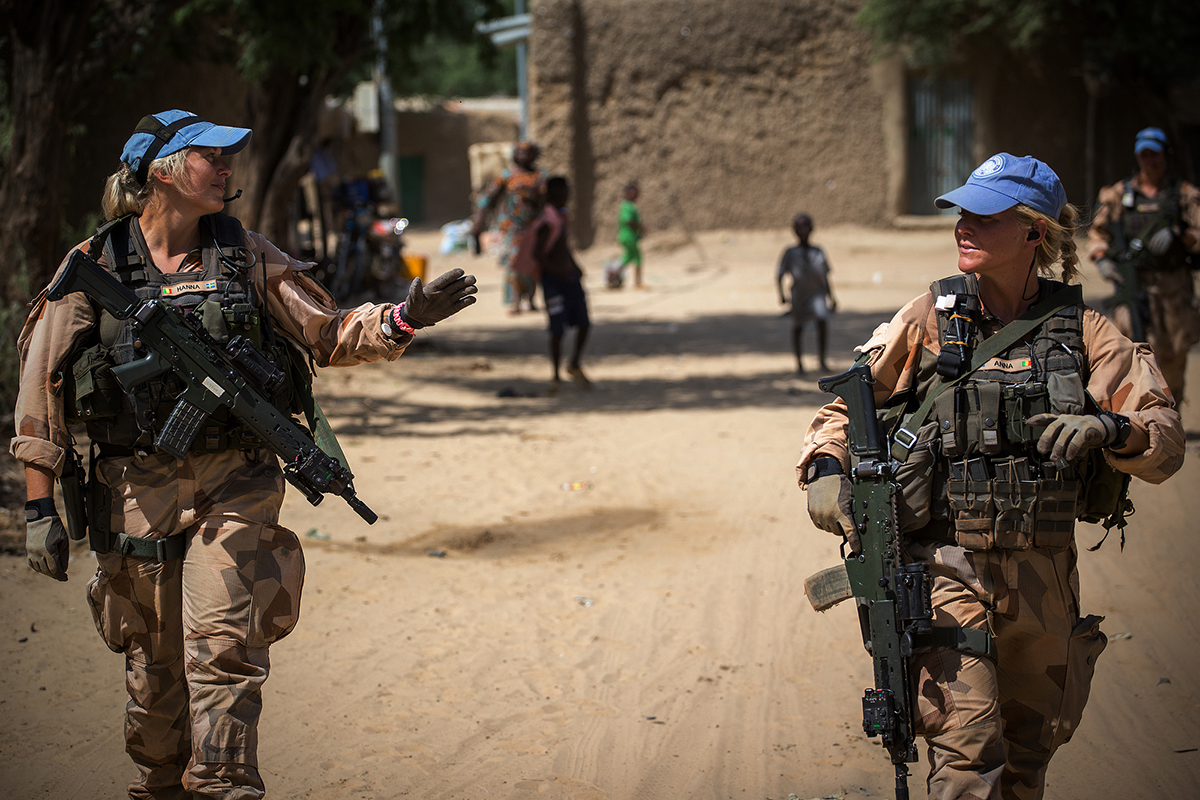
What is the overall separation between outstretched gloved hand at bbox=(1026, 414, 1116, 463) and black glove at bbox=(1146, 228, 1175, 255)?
5017mm

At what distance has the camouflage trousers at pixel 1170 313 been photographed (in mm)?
7027

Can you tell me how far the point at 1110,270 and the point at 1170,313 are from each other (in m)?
0.46

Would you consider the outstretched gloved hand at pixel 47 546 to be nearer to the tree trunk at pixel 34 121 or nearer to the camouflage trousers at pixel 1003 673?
the camouflage trousers at pixel 1003 673

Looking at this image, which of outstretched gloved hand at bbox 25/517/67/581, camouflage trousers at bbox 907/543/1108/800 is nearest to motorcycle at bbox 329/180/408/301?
outstretched gloved hand at bbox 25/517/67/581

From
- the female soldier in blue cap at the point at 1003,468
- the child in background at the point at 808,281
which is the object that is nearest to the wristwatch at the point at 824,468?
the female soldier in blue cap at the point at 1003,468

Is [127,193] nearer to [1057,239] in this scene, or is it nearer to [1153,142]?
[1057,239]

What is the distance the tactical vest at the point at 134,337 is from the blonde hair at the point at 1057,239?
6.28ft

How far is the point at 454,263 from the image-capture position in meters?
22.1

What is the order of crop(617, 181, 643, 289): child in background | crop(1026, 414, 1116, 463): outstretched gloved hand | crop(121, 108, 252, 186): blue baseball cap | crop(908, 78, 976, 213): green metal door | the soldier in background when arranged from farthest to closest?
crop(908, 78, 976, 213): green metal door < crop(617, 181, 643, 289): child in background < the soldier in background < crop(121, 108, 252, 186): blue baseball cap < crop(1026, 414, 1116, 463): outstretched gloved hand

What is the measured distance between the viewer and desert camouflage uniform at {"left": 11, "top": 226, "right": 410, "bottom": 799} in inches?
107

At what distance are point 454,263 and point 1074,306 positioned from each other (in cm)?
1997

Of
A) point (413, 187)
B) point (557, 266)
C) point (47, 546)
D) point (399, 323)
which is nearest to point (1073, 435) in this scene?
point (399, 323)

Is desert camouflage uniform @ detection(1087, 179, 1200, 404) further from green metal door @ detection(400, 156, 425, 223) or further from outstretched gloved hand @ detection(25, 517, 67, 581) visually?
green metal door @ detection(400, 156, 425, 223)

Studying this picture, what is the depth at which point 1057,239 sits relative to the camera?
2.71 m
